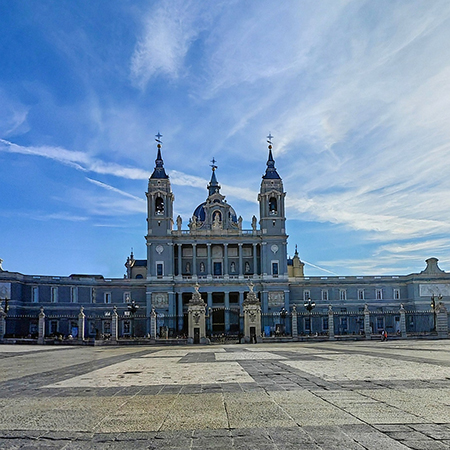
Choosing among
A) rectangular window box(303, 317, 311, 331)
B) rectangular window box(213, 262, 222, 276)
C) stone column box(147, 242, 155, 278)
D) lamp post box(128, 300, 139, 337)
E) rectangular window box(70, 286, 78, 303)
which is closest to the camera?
lamp post box(128, 300, 139, 337)

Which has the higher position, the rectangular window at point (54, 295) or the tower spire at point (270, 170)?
the tower spire at point (270, 170)

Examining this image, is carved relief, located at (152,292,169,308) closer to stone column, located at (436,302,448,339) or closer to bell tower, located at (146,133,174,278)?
bell tower, located at (146,133,174,278)

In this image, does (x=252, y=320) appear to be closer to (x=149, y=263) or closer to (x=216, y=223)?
(x=149, y=263)

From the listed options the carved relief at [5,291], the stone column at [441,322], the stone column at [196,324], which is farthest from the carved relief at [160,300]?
the stone column at [441,322]

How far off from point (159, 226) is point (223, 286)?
484 inches

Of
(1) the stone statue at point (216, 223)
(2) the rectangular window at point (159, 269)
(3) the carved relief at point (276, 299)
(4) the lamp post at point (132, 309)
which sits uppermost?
(1) the stone statue at point (216, 223)

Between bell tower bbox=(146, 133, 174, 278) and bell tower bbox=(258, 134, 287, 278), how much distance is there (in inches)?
515

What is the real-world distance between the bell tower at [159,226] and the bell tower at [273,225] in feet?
42.9

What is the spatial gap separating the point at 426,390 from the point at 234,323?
61.4 m

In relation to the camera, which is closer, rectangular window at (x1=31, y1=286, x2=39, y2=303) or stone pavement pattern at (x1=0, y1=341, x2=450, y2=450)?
stone pavement pattern at (x1=0, y1=341, x2=450, y2=450)

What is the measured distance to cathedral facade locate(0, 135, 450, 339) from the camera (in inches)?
2689

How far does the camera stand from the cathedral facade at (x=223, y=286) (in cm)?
6831

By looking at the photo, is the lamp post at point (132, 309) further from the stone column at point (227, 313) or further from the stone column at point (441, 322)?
the stone column at point (441, 322)

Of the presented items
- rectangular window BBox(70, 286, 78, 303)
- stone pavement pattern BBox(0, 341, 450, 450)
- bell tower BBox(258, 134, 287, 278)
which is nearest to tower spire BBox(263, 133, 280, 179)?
bell tower BBox(258, 134, 287, 278)
